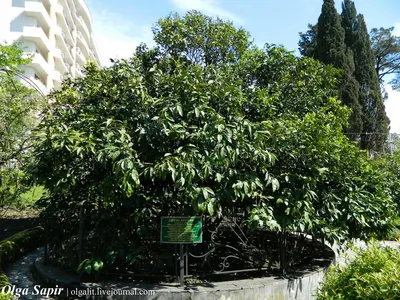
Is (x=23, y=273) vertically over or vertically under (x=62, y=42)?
under

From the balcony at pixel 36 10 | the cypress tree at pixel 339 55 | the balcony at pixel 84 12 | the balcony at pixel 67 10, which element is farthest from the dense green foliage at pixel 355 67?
the balcony at pixel 84 12

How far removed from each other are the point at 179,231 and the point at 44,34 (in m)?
27.2

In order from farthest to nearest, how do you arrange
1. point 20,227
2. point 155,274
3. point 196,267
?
point 20,227 → point 196,267 → point 155,274

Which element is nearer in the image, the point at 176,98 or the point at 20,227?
the point at 176,98

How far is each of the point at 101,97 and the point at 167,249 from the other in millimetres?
2833

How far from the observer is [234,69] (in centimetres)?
678

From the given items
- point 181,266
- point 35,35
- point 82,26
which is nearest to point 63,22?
point 35,35

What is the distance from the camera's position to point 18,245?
7.32 m

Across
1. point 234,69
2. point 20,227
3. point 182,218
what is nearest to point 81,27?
point 20,227

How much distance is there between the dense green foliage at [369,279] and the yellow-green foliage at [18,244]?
5755 mm

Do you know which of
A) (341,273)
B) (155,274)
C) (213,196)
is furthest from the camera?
(155,274)

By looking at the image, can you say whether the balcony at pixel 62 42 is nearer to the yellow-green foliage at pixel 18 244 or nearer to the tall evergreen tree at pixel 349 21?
the tall evergreen tree at pixel 349 21

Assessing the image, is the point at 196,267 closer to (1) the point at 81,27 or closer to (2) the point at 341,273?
(2) the point at 341,273

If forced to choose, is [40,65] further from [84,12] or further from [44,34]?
[84,12]
